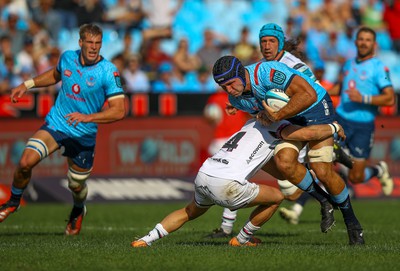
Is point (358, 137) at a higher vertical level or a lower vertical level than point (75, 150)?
lower

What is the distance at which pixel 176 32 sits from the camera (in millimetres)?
24422

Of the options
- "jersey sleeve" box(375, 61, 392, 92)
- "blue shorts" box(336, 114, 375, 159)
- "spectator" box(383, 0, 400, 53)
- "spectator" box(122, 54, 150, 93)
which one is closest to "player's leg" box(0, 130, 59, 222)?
"blue shorts" box(336, 114, 375, 159)

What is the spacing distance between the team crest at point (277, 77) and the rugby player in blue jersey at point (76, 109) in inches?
107

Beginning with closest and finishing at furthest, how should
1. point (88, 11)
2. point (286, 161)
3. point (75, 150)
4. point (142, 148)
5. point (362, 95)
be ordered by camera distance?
point (286, 161), point (75, 150), point (362, 95), point (142, 148), point (88, 11)

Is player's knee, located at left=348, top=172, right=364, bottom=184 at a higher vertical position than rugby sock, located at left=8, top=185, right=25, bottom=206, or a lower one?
lower

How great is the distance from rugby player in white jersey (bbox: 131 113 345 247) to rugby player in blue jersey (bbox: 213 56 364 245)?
0.57 feet

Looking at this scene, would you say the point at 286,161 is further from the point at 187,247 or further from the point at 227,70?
the point at 187,247

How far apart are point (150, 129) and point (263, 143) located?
8.94 meters

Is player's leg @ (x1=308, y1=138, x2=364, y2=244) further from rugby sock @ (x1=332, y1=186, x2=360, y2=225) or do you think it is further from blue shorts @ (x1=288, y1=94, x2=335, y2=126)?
blue shorts @ (x1=288, y1=94, x2=335, y2=126)

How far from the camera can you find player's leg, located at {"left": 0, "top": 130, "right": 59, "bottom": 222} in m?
11.4

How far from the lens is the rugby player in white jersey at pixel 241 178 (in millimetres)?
9367

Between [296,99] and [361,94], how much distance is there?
16.1ft

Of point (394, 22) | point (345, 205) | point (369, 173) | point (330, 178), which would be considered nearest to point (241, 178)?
point (330, 178)

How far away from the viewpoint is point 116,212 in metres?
16.2
